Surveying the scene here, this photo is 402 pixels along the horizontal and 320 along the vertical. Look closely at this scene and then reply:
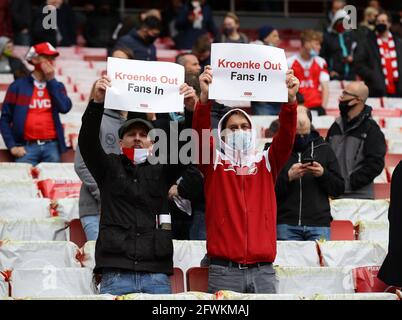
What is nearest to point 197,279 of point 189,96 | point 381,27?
point 189,96

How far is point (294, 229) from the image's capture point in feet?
28.6

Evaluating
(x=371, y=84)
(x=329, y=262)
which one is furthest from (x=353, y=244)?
(x=371, y=84)

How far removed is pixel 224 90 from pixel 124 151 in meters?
0.73

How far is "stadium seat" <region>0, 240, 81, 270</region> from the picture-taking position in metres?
7.98

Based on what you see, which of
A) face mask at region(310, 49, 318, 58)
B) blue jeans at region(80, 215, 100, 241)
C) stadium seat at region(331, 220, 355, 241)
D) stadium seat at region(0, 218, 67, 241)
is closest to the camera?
blue jeans at region(80, 215, 100, 241)

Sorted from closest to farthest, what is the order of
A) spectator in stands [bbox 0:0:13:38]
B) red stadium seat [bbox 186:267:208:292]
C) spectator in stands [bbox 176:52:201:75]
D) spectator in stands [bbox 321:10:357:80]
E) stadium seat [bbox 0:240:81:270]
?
red stadium seat [bbox 186:267:208:292] → stadium seat [bbox 0:240:81:270] → spectator in stands [bbox 176:52:201:75] → spectator in stands [bbox 321:10:357:80] → spectator in stands [bbox 0:0:13:38]

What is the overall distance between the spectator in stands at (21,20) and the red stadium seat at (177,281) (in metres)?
8.26

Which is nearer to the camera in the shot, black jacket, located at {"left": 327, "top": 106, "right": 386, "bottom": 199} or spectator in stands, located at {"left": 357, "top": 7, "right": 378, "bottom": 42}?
black jacket, located at {"left": 327, "top": 106, "right": 386, "bottom": 199}

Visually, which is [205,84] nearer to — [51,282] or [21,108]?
[51,282]

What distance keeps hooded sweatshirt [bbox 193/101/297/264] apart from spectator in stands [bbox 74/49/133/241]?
3.68 ft

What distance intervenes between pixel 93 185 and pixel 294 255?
1.44 meters

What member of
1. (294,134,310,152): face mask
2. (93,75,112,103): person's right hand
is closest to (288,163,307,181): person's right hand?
(294,134,310,152): face mask

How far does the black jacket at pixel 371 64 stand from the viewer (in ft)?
46.4

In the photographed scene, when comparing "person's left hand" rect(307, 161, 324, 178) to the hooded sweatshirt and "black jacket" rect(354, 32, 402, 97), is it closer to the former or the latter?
the hooded sweatshirt
